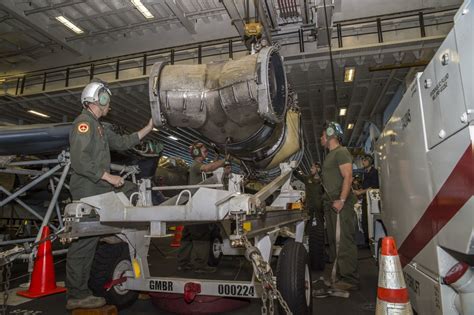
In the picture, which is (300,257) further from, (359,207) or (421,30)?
(421,30)

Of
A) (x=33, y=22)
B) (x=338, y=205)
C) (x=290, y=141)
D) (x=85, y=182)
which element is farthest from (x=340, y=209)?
(x=33, y=22)

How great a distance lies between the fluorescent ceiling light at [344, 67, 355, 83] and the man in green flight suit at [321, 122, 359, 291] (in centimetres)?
516

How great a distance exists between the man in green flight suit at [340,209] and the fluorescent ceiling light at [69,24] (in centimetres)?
739

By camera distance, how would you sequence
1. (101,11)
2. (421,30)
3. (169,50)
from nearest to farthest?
(421,30) < (101,11) < (169,50)

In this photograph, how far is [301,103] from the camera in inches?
442

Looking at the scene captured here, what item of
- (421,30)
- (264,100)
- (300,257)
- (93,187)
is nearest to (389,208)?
(300,257)

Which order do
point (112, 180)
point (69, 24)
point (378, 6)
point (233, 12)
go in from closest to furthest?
point (112, 180) → point (233, 12) → point (378, 6) → point (69, 24)

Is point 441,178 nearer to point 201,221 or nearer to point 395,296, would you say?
point 395,296

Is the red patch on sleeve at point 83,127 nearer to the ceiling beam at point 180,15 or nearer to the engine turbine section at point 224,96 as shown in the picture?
the engine turbine section at point 224,96

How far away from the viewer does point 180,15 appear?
7.61 metres

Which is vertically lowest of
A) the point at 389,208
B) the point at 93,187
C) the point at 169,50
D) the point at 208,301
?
the point at 208,301

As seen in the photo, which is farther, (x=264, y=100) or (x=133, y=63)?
(x=133, y=63)

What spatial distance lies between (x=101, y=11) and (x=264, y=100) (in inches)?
291

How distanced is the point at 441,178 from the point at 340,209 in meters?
2.07
